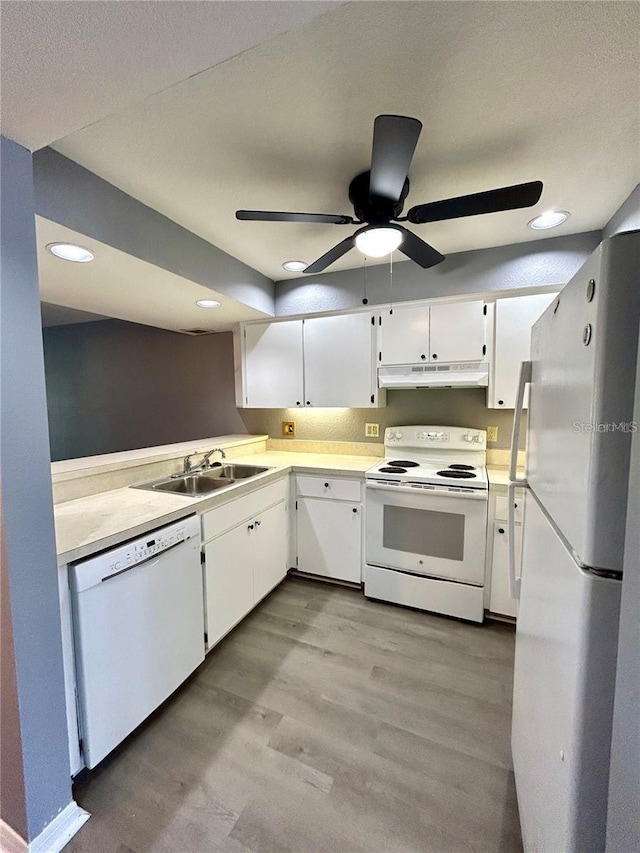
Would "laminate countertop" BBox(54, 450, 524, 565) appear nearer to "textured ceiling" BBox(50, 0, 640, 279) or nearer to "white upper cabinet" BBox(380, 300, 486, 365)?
"white upper cabinet" BBox(380, 300, 486, 365)

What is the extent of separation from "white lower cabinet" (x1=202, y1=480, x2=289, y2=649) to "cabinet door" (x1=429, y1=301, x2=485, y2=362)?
1.51 metres

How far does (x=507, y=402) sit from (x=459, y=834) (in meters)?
2.07

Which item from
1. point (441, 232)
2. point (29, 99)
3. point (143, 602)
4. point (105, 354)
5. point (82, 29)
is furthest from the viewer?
point (105, 354)

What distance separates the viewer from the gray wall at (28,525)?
3.20 ft

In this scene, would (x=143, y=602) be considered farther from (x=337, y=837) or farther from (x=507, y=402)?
(x=507, y=402)

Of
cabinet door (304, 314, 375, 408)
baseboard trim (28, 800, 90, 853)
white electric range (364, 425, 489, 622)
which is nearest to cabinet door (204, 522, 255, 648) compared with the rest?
baseboard trim (28, 800, 90, 853)

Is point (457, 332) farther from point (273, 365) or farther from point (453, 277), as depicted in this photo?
point (273, 365)

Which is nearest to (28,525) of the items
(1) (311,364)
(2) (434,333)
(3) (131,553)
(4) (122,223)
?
(3) (131,553)

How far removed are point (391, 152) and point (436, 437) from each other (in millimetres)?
1996

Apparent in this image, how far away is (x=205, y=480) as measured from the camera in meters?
2.44

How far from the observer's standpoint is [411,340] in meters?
2.54

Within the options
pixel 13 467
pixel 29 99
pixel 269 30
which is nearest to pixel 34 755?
pixel 13 467

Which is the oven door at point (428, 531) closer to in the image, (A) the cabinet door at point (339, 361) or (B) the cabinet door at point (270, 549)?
(B) the cabinet door at point (270, 549)

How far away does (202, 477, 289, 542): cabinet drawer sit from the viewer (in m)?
1.84
